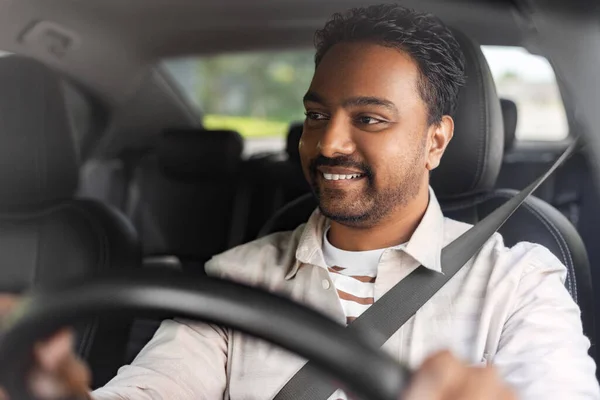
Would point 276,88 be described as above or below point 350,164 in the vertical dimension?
below

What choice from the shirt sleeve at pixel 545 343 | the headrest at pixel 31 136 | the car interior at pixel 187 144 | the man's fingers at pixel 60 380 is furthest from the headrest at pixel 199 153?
the man's fingers at pixel 60 380

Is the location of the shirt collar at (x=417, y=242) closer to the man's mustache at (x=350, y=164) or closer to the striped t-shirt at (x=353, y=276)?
the striped t-shirt at (x=353, y=276)

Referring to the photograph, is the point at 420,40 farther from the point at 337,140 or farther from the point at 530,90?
the point at 530,90

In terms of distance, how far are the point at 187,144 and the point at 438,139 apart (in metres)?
1.34

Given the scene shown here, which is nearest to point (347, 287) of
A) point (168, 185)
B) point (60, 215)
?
point (60, 215)

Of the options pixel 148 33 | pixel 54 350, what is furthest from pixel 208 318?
pixel 148 33

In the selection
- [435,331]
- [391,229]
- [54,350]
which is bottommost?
[435,331]

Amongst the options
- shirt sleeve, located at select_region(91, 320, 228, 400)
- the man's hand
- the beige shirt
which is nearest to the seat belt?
the beige shirt

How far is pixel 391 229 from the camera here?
122cm

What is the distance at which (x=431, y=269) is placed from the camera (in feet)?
3.91

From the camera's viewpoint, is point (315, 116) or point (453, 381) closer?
point (453, 381)

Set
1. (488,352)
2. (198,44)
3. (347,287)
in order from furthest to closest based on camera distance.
A: (198,44)
(347,287)
(488,352)

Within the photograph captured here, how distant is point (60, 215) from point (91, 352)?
0.36m

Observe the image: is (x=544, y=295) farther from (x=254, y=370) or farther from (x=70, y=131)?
(x=70, y=131)
